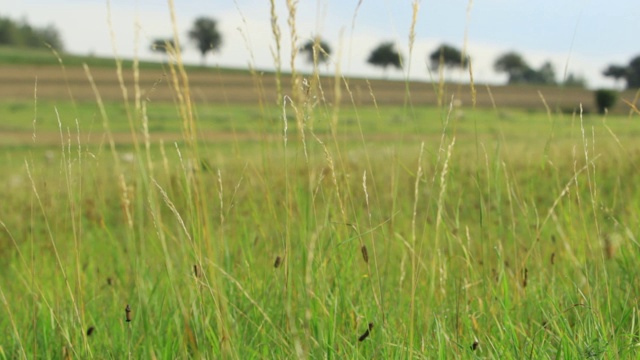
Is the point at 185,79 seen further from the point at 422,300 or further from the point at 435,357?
the point at 422,300

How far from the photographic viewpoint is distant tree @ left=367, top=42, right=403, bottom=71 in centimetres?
5325

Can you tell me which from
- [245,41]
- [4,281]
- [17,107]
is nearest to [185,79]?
[245,41]

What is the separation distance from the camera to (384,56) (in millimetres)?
53875

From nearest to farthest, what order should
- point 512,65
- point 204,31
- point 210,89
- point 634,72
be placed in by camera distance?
point 210,89 → point 634,72 → point 204,31 → point 512,65

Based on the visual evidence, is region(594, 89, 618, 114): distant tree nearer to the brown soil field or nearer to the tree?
the brown soil field

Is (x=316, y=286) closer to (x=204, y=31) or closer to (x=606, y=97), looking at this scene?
(x=606, y=97)

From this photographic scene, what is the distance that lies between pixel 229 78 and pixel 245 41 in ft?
111

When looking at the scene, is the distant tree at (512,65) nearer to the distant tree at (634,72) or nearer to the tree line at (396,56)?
the tree line at (396,56)

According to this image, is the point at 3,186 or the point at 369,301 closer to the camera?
the point at 369,301

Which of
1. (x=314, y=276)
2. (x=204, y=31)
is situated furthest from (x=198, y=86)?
(x=204, y=31)

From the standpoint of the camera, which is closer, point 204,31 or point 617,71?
point 617,71

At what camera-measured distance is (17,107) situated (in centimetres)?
2383

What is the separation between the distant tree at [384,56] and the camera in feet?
175

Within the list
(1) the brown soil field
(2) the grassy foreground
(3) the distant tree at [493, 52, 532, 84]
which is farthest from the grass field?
(3) the distant tree at [493, 52, 532, 84]
